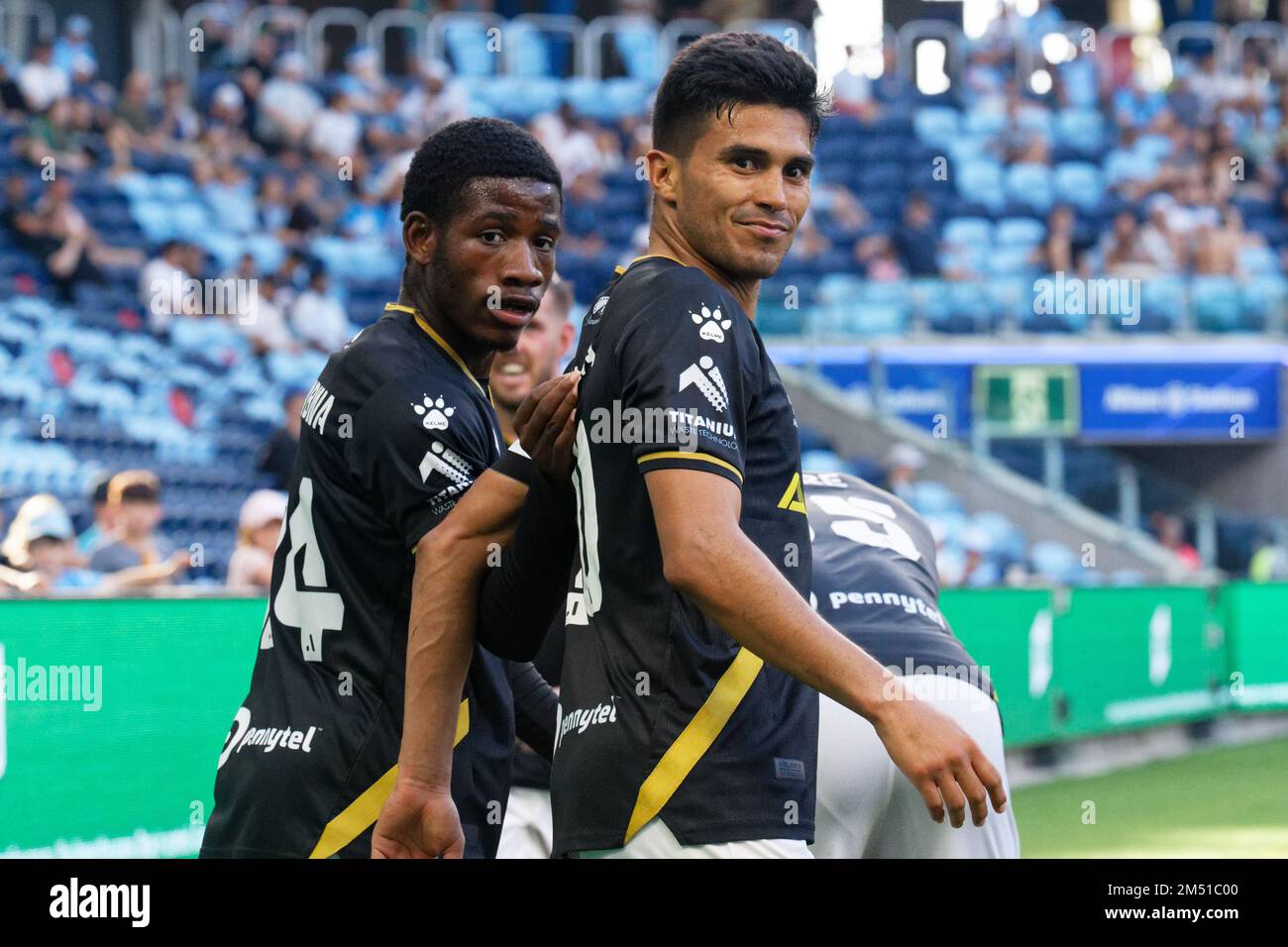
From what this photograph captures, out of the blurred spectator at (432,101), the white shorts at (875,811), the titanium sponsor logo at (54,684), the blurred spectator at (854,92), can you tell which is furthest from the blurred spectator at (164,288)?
the white shorts at (875,811)

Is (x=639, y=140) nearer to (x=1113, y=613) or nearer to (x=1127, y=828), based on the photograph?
(x=1113, y=613)

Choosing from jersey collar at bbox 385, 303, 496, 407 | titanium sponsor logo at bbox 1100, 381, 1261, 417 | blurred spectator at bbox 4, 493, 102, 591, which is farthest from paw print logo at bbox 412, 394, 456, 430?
titanium sponsor logo at bbox 1100, 381, 1261, 417

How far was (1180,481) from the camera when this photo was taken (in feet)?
58.7

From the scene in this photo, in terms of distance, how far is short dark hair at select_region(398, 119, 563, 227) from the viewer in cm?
349

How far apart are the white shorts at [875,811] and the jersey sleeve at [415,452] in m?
1.01

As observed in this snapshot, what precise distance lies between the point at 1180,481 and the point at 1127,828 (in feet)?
30.4

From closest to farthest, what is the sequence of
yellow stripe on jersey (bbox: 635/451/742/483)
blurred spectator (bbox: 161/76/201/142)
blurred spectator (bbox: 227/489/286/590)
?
yellow stripe on jersey (bbox: 635/451/742/483)
blurred spectator (bbox: 227/489/286/590)
blurred spectator (bbox: 161/76/201/142)

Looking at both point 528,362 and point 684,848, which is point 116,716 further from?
point 684,848

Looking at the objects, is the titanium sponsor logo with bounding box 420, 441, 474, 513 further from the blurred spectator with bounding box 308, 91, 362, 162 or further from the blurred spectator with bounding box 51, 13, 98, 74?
the blurred spectator with bounding box 308, 91, 362, 162

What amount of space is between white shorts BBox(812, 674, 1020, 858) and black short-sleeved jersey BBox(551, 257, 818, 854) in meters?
0.96

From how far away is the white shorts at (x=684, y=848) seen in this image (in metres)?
2.62
